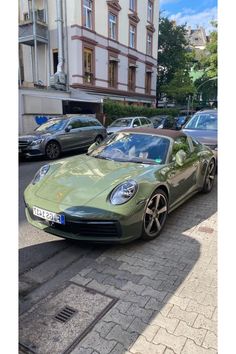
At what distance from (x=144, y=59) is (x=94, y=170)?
2681 cm

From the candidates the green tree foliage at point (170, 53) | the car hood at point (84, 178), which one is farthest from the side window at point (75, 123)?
the green tree foliage at point (170, 53)

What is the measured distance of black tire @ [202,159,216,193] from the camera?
589cm

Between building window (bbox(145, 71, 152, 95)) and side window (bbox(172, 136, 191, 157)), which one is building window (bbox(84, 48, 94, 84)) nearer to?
building window (bbox(145, 71, 152, 95))

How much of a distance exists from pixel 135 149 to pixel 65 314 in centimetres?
268

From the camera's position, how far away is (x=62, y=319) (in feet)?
7.91

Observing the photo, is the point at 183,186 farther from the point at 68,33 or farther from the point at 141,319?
the point at 68,33

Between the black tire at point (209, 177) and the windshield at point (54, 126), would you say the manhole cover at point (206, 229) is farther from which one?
the windshield at point (54, 126)

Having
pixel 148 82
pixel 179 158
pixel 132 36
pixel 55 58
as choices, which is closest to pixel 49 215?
pixel 179 158

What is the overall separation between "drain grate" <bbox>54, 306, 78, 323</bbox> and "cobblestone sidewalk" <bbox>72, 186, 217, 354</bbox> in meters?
0.26

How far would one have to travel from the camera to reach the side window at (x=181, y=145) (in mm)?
4607

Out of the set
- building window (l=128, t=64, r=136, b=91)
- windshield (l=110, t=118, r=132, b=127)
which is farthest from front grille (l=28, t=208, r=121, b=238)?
building window (l=128, t=64, r=136, b=91)

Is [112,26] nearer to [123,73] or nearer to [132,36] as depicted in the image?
[132,36]
